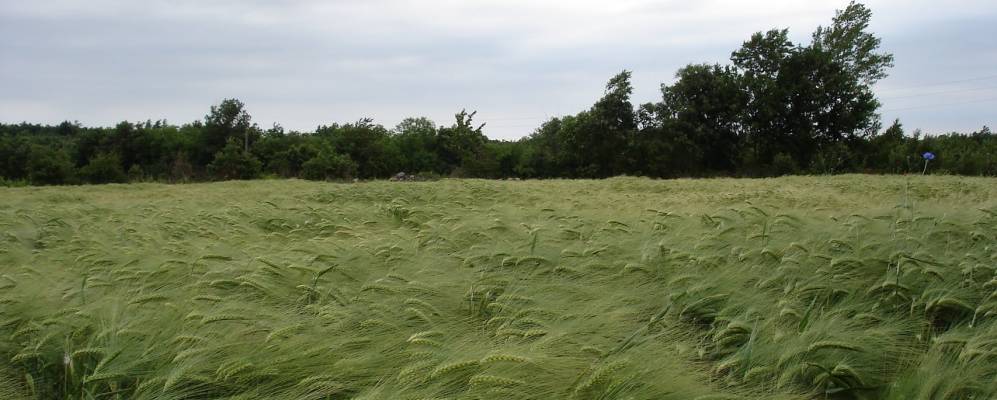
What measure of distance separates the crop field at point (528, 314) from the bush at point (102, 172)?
31855 millimetres

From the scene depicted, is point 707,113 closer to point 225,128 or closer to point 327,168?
point 327,168

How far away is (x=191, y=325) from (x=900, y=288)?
3302mm

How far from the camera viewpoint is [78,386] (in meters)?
2.15

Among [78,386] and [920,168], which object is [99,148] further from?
[920,168]

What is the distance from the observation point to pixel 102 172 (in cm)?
3105

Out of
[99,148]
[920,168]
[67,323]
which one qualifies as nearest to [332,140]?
[99,148]

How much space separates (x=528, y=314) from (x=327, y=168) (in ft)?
101

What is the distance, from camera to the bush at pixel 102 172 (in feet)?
102

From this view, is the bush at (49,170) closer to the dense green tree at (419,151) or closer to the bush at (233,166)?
the bush at (233,166)

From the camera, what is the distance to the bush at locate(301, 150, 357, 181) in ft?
102

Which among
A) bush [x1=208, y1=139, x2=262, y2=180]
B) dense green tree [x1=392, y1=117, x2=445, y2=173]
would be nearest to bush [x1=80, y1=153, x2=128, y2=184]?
bush [x1=208, y1=139, x2=262, y2=180]

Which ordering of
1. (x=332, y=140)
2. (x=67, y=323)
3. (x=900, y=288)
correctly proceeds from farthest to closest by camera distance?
(x=332, y=140)
(x=900, y=288)
(x=67, y=323)

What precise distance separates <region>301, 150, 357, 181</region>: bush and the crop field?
1073 inches

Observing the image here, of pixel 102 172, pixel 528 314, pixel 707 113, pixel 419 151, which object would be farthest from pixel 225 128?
pixel 528 314
